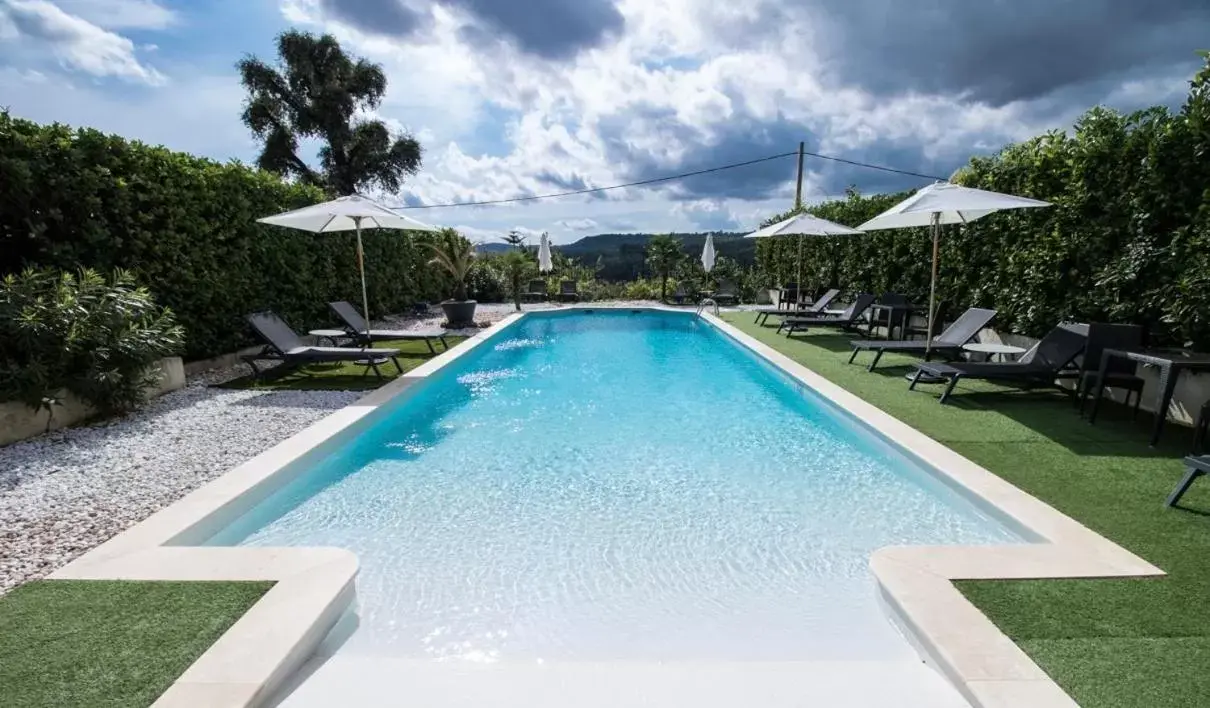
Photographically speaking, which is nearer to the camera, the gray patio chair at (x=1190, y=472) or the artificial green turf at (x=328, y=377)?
the gray patio chair at (x=1190, y=472)

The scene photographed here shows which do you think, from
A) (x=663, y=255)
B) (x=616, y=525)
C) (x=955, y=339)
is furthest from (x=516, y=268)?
(x=616, y=525)

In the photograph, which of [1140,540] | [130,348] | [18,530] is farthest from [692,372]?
[18,530]

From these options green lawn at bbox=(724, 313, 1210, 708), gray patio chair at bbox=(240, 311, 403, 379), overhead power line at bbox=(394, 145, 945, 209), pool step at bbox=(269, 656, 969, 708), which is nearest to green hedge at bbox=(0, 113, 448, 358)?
gray patio chair at bbox=(240, 311, 403, 379)

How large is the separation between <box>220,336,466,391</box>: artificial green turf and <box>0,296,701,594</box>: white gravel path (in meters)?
0.34

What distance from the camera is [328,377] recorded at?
8562mm

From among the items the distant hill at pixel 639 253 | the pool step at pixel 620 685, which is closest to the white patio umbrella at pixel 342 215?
the pool step at pixel 620 685

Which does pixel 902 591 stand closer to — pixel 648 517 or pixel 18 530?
pixel 648 517

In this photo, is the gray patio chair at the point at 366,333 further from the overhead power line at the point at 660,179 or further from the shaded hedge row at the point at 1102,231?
the overhead power line at the point at 660,179

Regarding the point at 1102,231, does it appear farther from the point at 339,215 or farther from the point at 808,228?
the point at 339,215

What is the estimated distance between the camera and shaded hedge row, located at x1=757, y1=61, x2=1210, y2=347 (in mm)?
5504

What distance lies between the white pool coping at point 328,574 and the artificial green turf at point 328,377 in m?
3.24

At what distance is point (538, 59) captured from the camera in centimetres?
1498

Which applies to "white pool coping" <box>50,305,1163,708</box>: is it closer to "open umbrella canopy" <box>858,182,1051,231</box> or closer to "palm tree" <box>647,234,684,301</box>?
"open umbrella canopy" <box>858,182,1051,231</box>

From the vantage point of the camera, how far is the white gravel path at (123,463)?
3.55m
